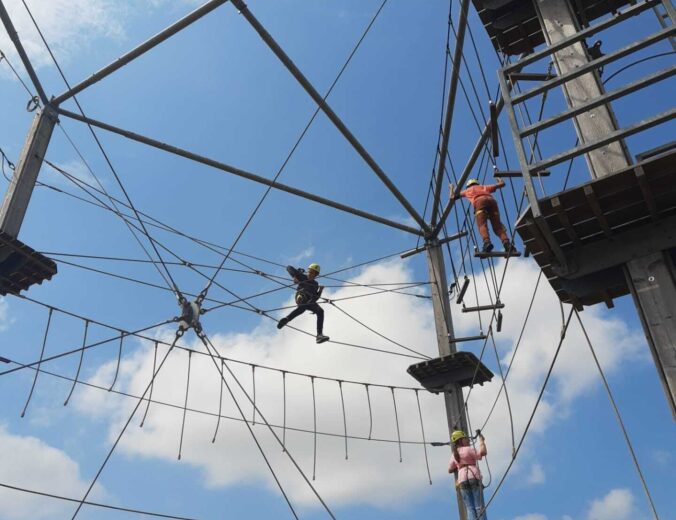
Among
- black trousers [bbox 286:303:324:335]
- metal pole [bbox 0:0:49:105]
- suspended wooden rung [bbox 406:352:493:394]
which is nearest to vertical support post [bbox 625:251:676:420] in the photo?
suspended wooden rung [bbox 406:352:493:394]

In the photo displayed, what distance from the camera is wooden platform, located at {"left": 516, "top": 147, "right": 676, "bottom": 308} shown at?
5.54m

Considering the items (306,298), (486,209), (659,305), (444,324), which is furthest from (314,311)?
(659,305)

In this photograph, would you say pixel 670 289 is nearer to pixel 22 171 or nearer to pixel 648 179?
pixel 648 179

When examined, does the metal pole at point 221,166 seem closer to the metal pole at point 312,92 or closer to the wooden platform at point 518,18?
the metal pole at point 312,92

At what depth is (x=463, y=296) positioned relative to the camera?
11.2 metres

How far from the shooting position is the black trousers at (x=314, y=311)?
1213 cm

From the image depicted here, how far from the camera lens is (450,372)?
10.8 metres

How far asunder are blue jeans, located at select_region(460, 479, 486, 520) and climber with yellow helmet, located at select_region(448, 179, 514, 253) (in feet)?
12.7

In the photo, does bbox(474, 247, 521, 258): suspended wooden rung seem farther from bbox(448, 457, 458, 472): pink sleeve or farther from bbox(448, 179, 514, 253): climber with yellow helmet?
bbox(448, 457, 458, 472): pink sleeve

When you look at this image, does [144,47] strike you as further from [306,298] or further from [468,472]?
[468,472]

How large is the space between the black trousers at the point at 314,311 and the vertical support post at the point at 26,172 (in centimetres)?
530

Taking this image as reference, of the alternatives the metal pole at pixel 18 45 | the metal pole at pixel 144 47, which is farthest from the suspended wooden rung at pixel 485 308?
the metal pole at pixel 18 45

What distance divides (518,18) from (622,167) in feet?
10.4

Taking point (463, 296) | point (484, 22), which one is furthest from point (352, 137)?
point (463, 296)
